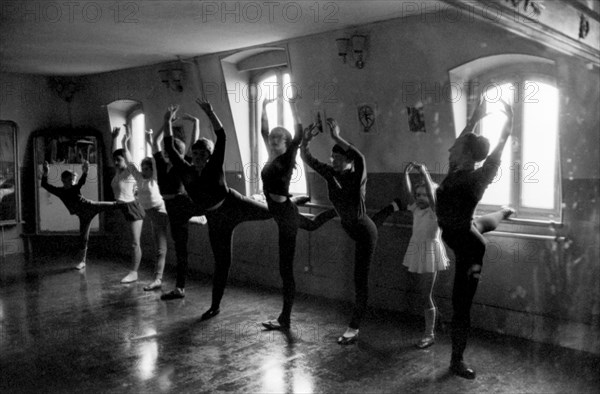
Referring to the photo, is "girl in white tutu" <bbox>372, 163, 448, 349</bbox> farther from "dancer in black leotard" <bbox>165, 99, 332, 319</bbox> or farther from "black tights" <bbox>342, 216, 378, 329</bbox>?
"dancer in black leotard" <bbox>165, 99, 332, 319</bbox>

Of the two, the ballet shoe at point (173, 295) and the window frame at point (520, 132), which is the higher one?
the window frame at point (520, 132)

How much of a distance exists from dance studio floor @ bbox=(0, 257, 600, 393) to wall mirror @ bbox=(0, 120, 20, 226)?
3.18 metres

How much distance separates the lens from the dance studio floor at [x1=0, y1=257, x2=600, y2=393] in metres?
4.19

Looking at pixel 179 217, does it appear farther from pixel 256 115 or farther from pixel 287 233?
pixel 256 115

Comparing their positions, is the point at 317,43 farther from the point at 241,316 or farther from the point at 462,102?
the point at 241,316

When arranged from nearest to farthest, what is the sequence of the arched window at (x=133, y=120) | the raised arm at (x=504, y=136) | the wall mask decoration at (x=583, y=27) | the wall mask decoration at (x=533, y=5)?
the wall mask decoration at (x=533, y=5) → the wall mask decoration at (x=583, y=27) → the raised arm at (x=504, y=136) → the arched window at (x=133, y=120)

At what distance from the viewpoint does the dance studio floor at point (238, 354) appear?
13.8 ft

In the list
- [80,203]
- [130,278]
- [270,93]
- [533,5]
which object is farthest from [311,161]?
[80,203]

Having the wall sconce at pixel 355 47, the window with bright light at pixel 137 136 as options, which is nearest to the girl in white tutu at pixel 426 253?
the wall sconce at pixel 355 47

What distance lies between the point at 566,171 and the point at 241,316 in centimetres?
345

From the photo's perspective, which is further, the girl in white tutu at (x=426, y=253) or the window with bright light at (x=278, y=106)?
the window with bright light at (x=278, y=106)

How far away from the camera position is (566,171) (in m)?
4.85

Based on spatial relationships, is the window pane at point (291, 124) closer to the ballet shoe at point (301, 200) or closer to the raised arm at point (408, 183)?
the ballet shoe at point (301, 200)

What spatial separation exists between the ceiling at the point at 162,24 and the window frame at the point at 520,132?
1.02 metres
